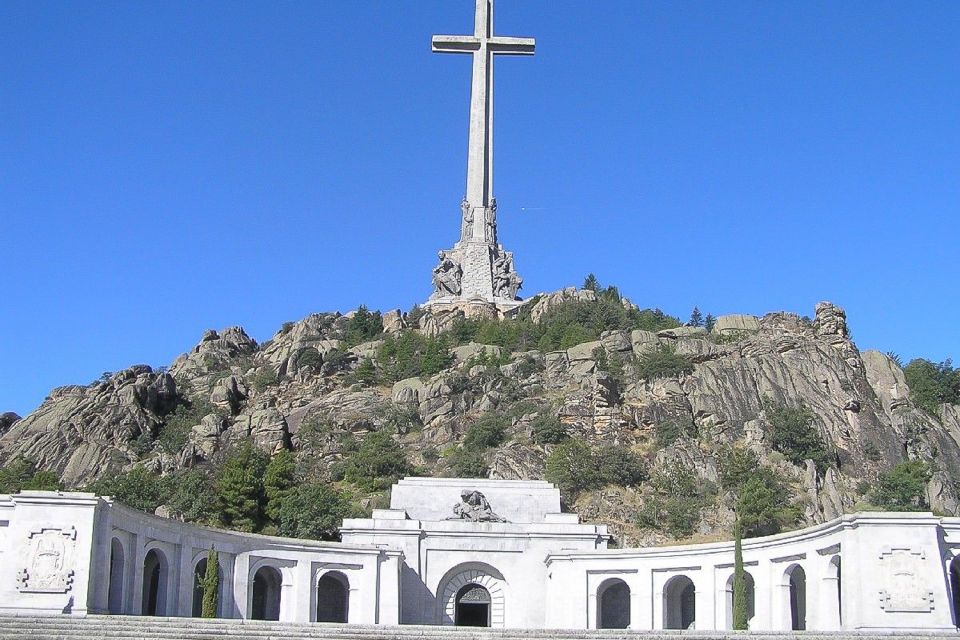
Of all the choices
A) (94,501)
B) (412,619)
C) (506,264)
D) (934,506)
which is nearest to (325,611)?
(412,619)

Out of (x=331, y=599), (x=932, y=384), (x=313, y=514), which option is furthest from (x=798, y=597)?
(x=932, y=384)

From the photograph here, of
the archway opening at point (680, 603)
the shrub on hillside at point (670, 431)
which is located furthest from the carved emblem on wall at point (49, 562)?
the shrub on hillside at point (670, 431)

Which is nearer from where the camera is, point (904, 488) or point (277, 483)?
point (277, 483)

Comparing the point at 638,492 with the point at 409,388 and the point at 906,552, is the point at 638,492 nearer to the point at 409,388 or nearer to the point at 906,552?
the point at 409,388

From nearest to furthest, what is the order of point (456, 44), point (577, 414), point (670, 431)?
point (670, 431), point (577, 414), point (456, 44)

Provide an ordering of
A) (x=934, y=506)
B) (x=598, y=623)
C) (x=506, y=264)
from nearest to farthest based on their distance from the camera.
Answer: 1. (x=598, y=623)
2. (x=934, y=506)
3. (x=506, y=264)

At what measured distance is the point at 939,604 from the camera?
39344 millimetres

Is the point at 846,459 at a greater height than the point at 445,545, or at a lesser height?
greater

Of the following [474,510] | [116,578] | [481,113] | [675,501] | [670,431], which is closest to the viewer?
[116,578]

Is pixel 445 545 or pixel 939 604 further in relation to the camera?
pixel 445 545

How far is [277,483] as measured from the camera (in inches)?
2648

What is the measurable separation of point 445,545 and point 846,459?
110 feet

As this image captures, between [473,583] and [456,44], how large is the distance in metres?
56.3

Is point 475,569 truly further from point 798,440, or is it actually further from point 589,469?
point 798,440
